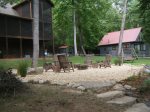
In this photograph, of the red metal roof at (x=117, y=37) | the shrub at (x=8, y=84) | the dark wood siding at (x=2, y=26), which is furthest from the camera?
the red metal roof at (x=117, y=37)

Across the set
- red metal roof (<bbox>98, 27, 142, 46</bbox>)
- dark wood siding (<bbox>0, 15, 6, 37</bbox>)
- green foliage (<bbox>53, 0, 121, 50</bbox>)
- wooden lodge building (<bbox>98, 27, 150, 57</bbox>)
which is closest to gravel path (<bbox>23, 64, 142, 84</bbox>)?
dark wood siding (<bbox>0, 15, 6, 37</bbox>)

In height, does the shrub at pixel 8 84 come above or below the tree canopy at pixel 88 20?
below

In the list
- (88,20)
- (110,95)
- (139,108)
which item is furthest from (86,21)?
(139,108)

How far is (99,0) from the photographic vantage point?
129ft

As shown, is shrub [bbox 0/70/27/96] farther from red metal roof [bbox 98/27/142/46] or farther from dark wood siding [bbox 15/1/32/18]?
red metal roof [bbox 98/27/142/46]

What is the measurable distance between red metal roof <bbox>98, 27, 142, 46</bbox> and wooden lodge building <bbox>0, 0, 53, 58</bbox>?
1645cm

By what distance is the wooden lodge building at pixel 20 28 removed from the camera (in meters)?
32.7

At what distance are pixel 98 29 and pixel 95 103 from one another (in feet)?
142

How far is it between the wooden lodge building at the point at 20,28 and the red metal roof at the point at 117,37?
16450mm

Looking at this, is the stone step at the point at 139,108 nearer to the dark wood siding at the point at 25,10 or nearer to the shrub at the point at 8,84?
the shrub at the point at 8,84

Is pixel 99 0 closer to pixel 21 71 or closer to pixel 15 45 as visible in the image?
pixel 15 45

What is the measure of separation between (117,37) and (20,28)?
22.3m

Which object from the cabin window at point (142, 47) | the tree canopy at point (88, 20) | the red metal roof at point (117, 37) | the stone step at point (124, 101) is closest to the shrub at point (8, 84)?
the stone step at point (124, 101)

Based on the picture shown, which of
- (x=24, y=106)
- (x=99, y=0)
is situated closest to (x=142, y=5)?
(x=24, y=106)
